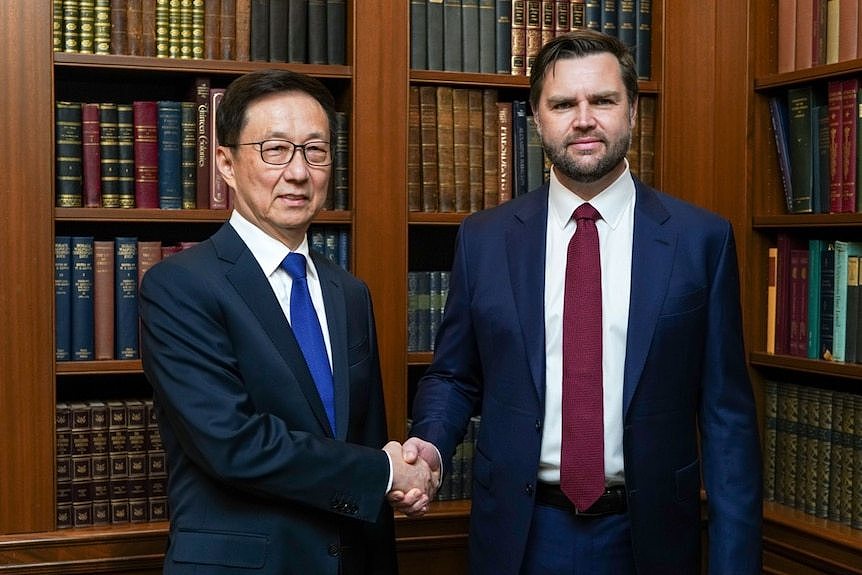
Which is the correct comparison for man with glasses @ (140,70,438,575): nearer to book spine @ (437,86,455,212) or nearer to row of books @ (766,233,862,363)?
book spine @ (437,86,455,212)

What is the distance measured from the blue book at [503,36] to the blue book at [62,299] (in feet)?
4.03

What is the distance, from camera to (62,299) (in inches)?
108

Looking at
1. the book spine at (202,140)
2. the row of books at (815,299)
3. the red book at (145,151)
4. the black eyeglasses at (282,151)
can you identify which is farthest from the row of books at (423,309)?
the black eyeglasses at (282,151)

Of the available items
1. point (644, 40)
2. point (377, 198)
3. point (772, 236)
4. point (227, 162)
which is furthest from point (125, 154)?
point (772, 236)

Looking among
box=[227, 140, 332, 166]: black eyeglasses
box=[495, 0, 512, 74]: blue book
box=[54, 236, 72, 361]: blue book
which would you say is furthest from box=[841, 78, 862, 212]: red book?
box=[54, 236, 72, 361]: blue book

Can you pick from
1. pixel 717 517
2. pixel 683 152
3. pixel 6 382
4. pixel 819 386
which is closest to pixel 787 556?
pixel 819 386

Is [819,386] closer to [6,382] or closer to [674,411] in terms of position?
[674,411]

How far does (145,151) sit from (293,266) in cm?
97

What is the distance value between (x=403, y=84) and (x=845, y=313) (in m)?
1.29

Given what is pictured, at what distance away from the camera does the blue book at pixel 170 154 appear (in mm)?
2816

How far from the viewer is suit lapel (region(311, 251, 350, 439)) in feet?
6.53

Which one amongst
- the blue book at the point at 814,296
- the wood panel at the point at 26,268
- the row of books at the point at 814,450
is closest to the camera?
the wood panel at the point at 26,268

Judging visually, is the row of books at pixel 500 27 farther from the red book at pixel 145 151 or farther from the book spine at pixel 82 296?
the book spine at pixel 82 296

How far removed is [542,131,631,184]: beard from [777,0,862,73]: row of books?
3.30ft
